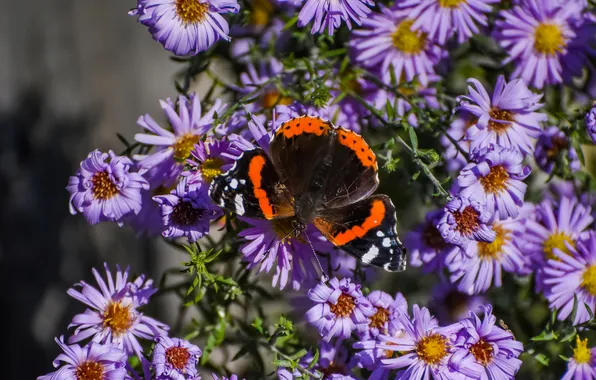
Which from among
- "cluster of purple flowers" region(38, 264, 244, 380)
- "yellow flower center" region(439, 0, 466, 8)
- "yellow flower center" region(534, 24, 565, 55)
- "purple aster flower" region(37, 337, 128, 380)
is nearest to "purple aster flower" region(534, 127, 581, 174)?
"yellow flower center" region(534, 24, 565, 55)

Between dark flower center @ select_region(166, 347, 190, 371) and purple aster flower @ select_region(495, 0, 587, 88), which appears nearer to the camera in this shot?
dark flower center @ select_region(166, 347, 190, 371)

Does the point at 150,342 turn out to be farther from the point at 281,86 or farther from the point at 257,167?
the point at 281,86

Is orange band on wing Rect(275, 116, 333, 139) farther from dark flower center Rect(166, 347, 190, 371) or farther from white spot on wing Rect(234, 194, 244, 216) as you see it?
dark flower center Rect(166, 347, 190, 371)

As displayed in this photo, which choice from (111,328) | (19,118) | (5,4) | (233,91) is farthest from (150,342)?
(5,4)

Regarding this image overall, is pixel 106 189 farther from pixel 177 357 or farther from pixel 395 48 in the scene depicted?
pixel 395 48

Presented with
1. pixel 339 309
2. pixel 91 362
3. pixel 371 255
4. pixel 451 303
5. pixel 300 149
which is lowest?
pixel 451 303

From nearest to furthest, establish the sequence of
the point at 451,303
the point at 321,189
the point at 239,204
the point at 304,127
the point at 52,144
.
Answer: the point at 239,204, the point at 304,127, the point at 321,189, the point at 451,303, the point at 52,144

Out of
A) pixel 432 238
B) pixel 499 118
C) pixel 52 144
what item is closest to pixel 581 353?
pixel 432 238
